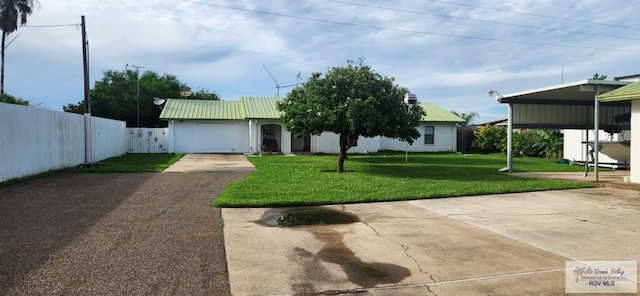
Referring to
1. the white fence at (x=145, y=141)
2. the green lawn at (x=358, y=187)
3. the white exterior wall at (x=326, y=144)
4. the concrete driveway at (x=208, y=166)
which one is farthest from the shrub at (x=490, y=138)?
the white fence at (x=145, y=141)

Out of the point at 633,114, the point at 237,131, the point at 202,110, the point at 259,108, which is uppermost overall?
the point at 259,108

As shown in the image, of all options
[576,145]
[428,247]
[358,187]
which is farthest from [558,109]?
[428,247]

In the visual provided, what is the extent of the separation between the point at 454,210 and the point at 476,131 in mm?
26679

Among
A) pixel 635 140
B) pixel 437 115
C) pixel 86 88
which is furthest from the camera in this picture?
pixel 437 115

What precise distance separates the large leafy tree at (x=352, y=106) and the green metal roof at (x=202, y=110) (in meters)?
14.8

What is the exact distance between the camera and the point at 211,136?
30188 millimetres

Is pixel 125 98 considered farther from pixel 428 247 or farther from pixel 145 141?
Result: pixel 428 247

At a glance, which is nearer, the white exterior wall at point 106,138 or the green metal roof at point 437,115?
the white exterior wall at point 106,138

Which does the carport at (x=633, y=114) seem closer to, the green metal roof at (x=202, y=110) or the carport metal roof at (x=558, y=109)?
the carport metal roof at (x=558, y=109)

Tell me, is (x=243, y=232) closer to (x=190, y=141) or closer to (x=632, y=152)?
(x=632, y=152)

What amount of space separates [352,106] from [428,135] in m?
20.6

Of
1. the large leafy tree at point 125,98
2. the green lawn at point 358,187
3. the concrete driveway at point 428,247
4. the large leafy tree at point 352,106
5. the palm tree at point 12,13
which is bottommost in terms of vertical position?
the concrete driveway at point 428,247

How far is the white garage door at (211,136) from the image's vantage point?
29.8 meters

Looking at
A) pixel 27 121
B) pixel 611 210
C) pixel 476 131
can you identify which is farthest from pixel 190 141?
pixel 611 210
